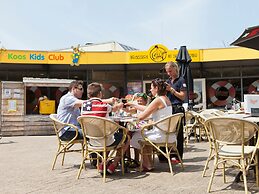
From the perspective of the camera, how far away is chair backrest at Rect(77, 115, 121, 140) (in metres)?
4.27

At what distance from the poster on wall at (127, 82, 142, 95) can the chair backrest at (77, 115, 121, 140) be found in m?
11.2

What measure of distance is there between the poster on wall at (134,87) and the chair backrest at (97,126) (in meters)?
11.2

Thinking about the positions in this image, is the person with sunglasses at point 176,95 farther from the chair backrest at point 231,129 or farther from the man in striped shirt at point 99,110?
the chair backrest at point 231,129

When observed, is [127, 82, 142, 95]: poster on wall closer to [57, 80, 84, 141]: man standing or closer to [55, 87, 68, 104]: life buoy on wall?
[55, 87, 68, 104]: life buoy on wall

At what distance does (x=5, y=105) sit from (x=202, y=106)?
8.02 metres

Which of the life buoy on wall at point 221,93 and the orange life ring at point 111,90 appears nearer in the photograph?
the life buoy on wall at point 221,93

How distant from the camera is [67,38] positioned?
2302cm

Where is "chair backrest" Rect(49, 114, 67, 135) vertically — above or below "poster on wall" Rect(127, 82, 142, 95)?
below

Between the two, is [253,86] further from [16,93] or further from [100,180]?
[100,180]

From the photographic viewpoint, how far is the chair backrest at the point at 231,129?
11.2 feet

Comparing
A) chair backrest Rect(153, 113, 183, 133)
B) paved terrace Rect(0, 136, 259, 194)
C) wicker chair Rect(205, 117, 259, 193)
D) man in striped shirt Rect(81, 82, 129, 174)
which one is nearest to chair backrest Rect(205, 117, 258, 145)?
wicker chair Rect(205, 117, 259, 193)

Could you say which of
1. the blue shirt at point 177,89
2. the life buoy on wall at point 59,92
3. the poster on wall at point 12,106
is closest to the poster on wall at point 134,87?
the life buoy on wall at point 59,92

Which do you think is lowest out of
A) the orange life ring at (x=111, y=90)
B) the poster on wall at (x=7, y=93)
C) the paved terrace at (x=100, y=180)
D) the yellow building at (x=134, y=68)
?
the paved terrace at (x=100, y=180)

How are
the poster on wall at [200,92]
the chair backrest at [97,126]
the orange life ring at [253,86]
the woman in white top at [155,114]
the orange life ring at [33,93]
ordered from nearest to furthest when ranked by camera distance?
the chair backrest at [97,126]
the woman in white top at [155,114]
the orange life ring at [33,93]
the orange life ring at [253,86]
the poster on wall at [200,92]
